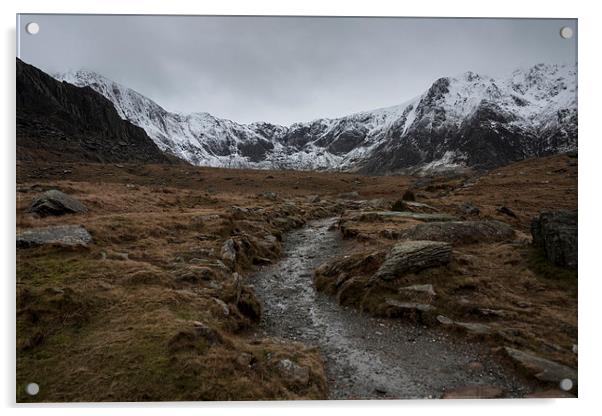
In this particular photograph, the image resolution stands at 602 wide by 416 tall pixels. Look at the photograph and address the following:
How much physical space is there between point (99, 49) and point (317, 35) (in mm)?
6969

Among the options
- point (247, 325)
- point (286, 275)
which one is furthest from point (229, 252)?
point (247, 325)

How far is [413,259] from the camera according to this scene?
446 inches

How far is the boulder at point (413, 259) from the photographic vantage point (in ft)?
36.4

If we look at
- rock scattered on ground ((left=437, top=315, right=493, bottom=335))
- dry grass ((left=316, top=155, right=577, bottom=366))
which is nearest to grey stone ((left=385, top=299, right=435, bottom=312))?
dry grass ((left=316, top=155, right=577, bottom=366))

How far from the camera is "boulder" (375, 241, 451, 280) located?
11.1 m

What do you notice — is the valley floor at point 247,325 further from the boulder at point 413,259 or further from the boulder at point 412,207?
the boulder at point 412,207

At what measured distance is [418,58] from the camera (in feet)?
38.0

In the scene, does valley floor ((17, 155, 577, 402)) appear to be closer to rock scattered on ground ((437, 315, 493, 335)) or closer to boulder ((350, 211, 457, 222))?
rock scattered on ground ((437, 315, 493, 335))

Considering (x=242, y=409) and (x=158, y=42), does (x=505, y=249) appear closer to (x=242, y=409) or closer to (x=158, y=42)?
(x=242, y=409)

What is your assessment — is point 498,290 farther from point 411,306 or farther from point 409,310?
point 409,310

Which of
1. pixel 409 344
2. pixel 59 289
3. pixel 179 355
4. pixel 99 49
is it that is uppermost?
pixel 99 49
